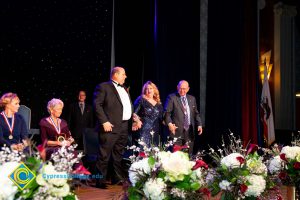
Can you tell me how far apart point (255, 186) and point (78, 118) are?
4.24 m

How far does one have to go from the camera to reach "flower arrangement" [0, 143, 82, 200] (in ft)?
4.62

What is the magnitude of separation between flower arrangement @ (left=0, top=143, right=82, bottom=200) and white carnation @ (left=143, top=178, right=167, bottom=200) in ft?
1.07

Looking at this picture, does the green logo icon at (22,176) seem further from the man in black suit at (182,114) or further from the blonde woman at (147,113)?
the man in black suit at (182,114)

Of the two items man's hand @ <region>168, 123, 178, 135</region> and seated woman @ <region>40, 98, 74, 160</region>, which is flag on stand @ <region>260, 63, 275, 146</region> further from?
seated woman @ <region>40, 98, 74, 160</region>

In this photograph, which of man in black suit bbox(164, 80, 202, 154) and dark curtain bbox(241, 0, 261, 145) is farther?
dark curtain bbox(241, 0, 261, 145)

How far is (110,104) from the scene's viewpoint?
177 inches

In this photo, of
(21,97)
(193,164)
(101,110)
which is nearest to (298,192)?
(193,164)

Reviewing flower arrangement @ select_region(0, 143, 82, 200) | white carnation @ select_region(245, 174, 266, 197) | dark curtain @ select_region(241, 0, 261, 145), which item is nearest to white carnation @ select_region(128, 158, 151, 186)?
flower arrangement @ select_region(0, 143, 82, 200)

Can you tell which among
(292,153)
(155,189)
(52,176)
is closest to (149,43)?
(292,153)

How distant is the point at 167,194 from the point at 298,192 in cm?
113

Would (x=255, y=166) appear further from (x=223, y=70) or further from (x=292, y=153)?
(x=223, y=70)

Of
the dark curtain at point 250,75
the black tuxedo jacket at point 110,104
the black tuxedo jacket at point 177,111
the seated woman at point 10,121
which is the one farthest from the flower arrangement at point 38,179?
the dark curtain at point 250,75

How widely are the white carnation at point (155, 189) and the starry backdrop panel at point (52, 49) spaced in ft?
13.9

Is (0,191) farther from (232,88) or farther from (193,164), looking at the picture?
(232,88)
